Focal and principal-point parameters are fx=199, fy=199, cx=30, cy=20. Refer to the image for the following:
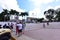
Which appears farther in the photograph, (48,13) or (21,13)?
(48,13)

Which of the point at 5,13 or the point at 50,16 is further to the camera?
→ the point at 50,16

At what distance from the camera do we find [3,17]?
102 metres

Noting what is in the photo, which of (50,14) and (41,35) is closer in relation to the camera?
(41,35)

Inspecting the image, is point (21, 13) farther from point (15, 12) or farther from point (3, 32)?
point (3, 32)

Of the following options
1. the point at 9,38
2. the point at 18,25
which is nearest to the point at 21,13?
the point at 18,25

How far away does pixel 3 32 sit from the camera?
10.4 metres

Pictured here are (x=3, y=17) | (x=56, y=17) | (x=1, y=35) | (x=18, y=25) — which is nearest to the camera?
(x=1, y=35)

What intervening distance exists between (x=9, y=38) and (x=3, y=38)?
1.76ft

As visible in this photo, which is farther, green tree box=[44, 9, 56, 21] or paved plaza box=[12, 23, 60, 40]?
green tree box=[44, 9, 56, 21]

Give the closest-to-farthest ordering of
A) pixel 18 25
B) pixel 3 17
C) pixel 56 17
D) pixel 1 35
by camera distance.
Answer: pixel 1 35
pixel 18 25
pixel 3 17
pixel 56 17

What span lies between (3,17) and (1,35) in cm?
9261

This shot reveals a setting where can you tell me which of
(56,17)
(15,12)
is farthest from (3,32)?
(56,17)

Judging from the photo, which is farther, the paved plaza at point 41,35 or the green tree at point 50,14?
the green tree at point 50,14

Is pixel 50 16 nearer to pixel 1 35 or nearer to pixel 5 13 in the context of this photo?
pixel 5 13
